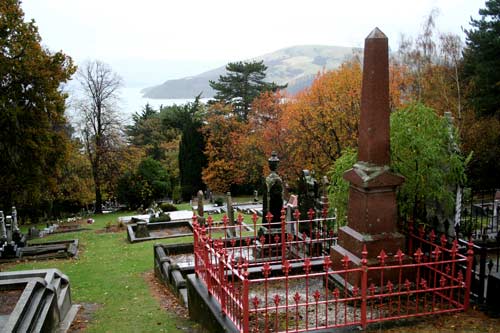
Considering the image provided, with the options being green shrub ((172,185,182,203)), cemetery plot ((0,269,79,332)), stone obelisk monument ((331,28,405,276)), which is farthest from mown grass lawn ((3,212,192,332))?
green shrub ((172,185,182,203))

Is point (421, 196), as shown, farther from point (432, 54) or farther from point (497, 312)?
point (432, 54)

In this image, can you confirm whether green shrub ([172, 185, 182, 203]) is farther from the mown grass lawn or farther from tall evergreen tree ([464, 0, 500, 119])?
tall evergreen tree ([464, 0, 500, 119])

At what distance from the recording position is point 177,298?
412 inches

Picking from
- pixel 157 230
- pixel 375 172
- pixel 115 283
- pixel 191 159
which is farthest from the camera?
pixel 191 159

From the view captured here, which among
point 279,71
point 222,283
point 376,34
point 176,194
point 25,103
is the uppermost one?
point 279,71

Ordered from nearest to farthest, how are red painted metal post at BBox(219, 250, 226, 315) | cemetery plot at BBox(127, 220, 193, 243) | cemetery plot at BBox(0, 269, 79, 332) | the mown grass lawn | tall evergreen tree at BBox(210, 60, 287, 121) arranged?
1. red painted metal post at BBox(219, 250, 226, 315)
2. cemetery plot at BBox(0, 269, 79, 332)
3. the mown grass lawn
4. cemetery plot at BBox(127, 220, 193, 243)
5. tall evergreen tree at BBox(210, 60, 287, 121)

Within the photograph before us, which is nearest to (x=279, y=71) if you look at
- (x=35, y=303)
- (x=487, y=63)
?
(x=487, y=63)

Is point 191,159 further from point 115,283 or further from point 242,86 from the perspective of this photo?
point 115,283

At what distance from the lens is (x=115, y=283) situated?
12.7 m

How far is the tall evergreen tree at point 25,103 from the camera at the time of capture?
18.2 metres

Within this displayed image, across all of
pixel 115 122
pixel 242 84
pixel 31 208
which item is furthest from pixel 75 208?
pixel 242 84

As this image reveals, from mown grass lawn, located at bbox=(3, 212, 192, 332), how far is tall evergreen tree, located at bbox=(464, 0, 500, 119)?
827 inches

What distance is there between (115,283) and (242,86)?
36.5m

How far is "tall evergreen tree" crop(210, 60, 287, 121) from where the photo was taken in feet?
154
